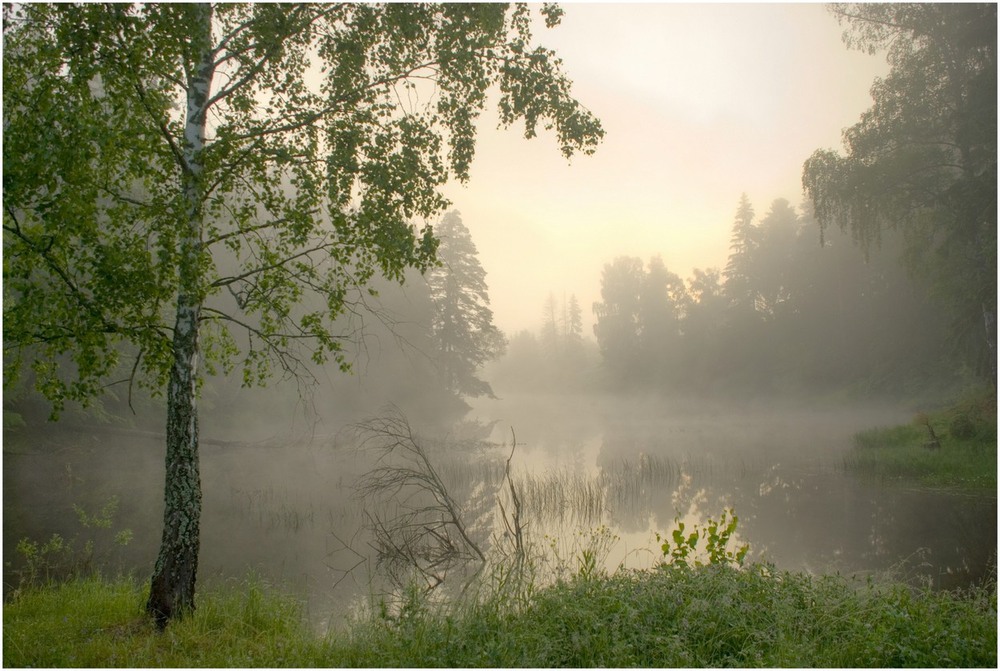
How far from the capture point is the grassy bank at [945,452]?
14.0m

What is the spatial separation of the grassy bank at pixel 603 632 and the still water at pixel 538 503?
7.39 feet

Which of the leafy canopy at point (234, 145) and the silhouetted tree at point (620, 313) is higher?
the silhouetted tree at point (620, 313)

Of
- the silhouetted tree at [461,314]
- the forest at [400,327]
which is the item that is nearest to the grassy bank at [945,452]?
the forest at [400,327]

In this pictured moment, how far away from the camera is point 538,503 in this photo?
12.7m

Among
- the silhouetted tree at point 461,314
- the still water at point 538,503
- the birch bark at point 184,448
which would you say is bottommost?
the still water at point 538,503

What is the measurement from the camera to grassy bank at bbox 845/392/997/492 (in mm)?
14039

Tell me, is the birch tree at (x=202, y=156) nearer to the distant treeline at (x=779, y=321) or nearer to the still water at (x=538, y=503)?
the still water at (x=538, y=503)

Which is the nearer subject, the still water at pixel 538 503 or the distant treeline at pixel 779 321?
the still water at pixel 538 503

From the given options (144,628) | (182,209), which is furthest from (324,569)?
(182,209)

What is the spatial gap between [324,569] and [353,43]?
26.6ft

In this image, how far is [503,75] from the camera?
23.1ft

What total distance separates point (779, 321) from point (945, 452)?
2761 cm

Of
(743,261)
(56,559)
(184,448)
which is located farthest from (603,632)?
(743,261)

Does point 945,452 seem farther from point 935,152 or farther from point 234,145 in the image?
point 234,145
